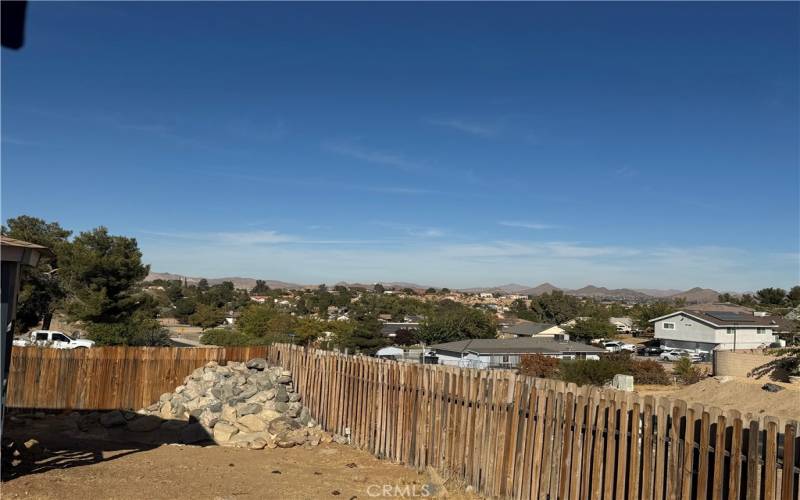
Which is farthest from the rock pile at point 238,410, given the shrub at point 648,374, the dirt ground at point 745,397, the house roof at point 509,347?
the house roof at point 509,347

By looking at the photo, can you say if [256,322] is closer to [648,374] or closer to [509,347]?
[509,347]

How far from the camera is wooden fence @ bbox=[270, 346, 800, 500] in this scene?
5172 mm

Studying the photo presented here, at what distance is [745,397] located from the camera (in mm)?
20938

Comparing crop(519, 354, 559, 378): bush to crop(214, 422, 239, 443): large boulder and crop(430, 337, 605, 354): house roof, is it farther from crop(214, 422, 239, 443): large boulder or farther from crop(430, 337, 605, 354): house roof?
crop(214, 422, 239, 443): large boulder

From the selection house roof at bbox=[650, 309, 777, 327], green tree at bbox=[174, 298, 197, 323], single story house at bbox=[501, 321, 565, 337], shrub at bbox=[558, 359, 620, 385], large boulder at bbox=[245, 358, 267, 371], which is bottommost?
green tree at bbox=[174, 298, 197, 323]

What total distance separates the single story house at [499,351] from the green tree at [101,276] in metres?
18.5

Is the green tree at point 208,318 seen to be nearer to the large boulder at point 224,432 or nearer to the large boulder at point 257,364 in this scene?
the large boulder at point 257,364

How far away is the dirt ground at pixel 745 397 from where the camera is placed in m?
18.2

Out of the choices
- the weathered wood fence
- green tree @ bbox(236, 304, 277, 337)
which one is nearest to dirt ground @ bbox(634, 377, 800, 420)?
the weathered wood fence

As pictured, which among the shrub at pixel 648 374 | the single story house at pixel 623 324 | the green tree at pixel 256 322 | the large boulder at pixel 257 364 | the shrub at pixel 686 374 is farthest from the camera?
the single story house at pixel 623 324

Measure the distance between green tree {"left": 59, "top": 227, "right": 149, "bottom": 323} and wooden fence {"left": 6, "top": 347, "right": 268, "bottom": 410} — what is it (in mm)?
18973

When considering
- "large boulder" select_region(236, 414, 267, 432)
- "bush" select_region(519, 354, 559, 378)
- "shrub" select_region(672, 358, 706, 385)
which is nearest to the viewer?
"large boulder" select_region(236, 414, 267, 432)

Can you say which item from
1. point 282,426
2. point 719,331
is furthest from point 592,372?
point 719,331

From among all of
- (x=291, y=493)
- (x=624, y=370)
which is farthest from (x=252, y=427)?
(x=624, y=370)
